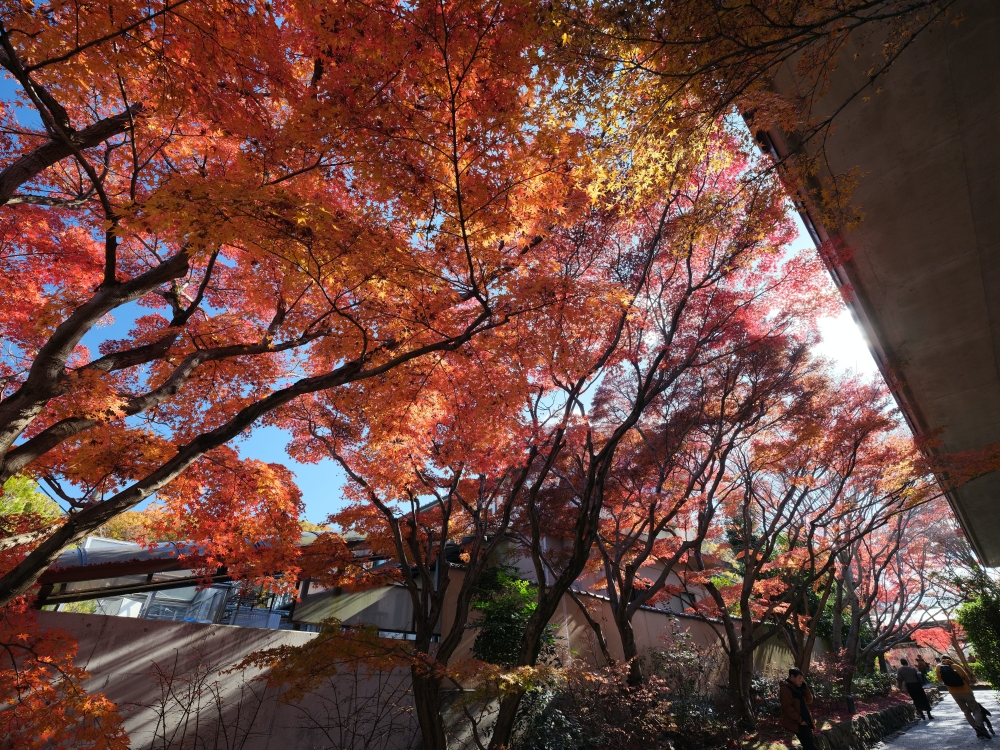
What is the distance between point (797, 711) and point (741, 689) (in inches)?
74.2

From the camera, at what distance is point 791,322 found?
31.0 feet

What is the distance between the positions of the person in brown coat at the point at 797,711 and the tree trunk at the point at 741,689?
1.48 metres

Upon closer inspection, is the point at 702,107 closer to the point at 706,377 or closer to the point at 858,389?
the point at 706,377

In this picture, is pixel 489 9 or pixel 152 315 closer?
pixel 489 9

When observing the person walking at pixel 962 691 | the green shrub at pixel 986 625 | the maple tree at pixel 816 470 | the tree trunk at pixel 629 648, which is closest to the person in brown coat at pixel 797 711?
the maple tree at pixel 816 470

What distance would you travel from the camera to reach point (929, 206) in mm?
5895

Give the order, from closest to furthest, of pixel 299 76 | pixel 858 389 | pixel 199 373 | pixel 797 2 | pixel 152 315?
pixel 797 2
pixel 299 76
pixel 199 373
pixel 152 315
pixel 858 389

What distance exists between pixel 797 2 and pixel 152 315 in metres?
8.71

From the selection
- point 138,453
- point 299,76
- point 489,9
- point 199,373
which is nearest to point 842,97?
point 489,9

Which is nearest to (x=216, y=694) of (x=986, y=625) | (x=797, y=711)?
→ (x=797, y=711)

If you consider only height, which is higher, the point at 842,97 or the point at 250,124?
the point at 842,97

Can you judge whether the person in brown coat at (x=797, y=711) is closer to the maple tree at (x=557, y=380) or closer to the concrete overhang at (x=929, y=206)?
the maple tree at (x=557, y=380)

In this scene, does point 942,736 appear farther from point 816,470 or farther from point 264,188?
point 264,188

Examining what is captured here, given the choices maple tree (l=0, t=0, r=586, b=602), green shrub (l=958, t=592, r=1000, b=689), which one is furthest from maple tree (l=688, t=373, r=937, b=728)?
maple tree (l=0, t=0, r=586, b=602)
